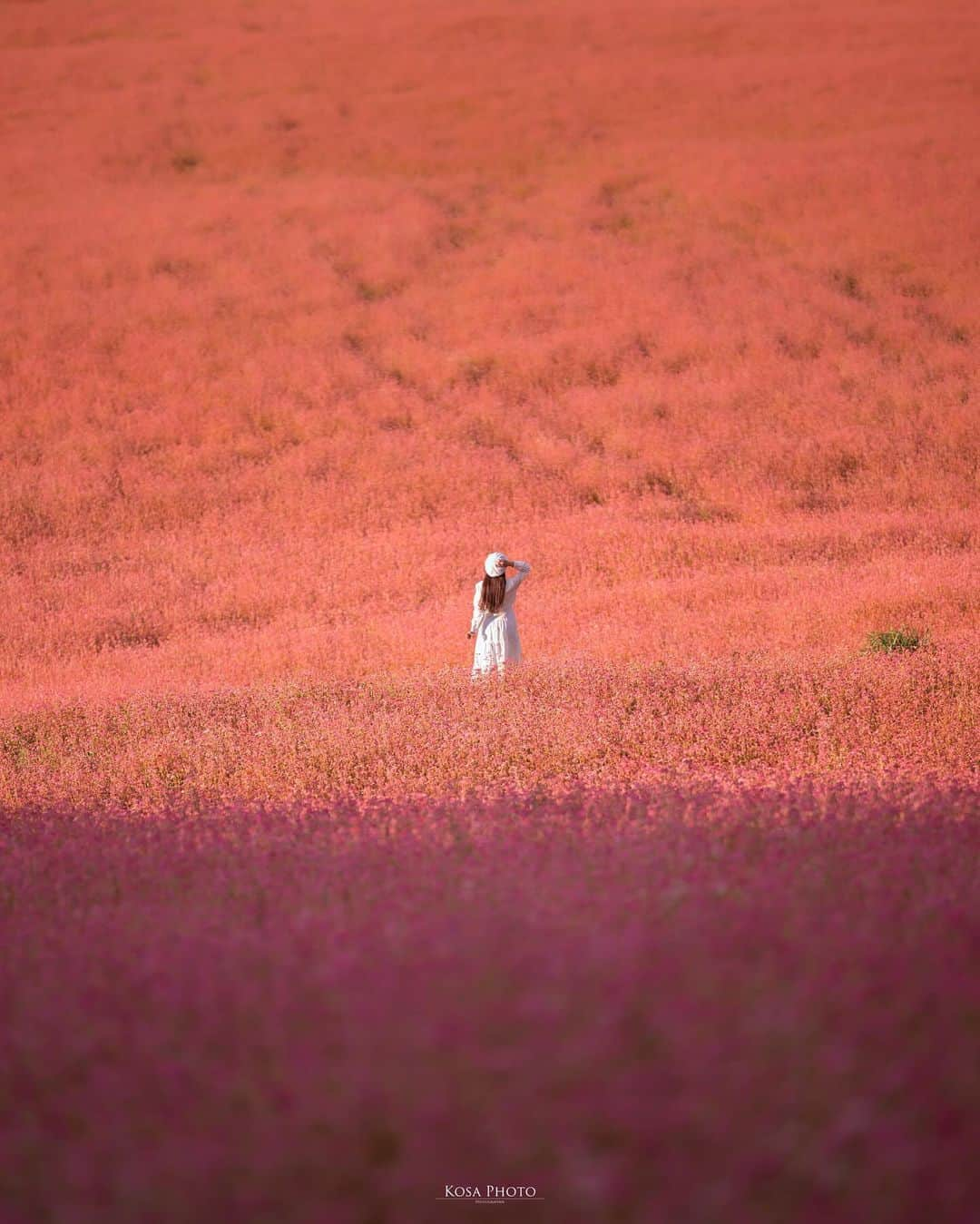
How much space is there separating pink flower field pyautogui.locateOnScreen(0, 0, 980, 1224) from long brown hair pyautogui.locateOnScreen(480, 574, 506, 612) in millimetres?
955

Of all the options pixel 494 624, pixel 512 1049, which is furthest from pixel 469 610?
pixel 512 1049

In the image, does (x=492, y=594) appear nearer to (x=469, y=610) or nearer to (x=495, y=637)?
(x=495, y=637)

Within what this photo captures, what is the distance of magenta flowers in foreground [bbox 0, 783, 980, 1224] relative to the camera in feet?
6.52

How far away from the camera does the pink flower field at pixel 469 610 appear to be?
218 centimetres

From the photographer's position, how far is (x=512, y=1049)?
2.27 m

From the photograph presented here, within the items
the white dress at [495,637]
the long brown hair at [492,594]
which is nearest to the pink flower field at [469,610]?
the white dress at [495,637]

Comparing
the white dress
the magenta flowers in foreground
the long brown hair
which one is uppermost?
the long brown hair

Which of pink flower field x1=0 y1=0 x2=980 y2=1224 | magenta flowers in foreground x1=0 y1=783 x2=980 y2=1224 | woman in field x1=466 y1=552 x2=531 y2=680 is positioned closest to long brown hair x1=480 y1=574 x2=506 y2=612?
woman in field x1=466 y1=552 x2=531 y2=680

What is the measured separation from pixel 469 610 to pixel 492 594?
148 inches

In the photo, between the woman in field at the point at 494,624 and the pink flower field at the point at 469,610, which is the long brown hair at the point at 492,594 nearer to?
the woman in field at the point at 494,624

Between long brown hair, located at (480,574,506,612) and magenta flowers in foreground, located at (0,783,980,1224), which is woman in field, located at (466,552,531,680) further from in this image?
magenta flowers in foreground, located at (0,783,980,1224)

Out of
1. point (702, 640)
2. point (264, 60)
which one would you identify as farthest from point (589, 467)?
point (264, 60)

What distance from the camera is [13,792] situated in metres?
6.83

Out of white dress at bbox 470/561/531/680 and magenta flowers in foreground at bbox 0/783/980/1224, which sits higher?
white dress at bbox 470/561/531/680
